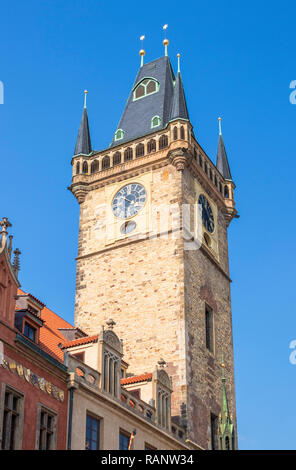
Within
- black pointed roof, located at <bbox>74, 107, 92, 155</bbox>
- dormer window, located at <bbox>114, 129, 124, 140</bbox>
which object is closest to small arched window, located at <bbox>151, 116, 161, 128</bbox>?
dormer window, located at <bbox>114, 129, 124, 140</bbox>

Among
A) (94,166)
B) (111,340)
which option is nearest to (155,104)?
(94,166)

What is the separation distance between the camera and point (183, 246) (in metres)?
36.1

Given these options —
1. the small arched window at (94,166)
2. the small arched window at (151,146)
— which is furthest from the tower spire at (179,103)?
the small arched window at (94,166)

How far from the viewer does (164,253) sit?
36.5m

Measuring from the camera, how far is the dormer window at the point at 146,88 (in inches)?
1779

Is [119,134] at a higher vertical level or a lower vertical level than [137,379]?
higher

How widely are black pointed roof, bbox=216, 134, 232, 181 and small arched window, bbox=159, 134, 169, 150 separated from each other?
554 centimetres

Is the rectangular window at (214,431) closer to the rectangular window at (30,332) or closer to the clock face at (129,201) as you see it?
the clock face at (129,201)

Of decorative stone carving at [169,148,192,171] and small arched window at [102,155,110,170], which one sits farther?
small arched window at [102,155,110,170]

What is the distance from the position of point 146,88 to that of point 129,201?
30.5 ft

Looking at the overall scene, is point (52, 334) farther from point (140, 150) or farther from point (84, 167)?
point (84, 167)

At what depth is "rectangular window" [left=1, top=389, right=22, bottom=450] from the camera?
2125cm

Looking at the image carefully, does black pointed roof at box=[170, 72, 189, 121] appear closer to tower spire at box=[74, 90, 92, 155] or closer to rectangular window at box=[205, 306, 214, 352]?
tower spire at box=[74, 90, 92, 155]
